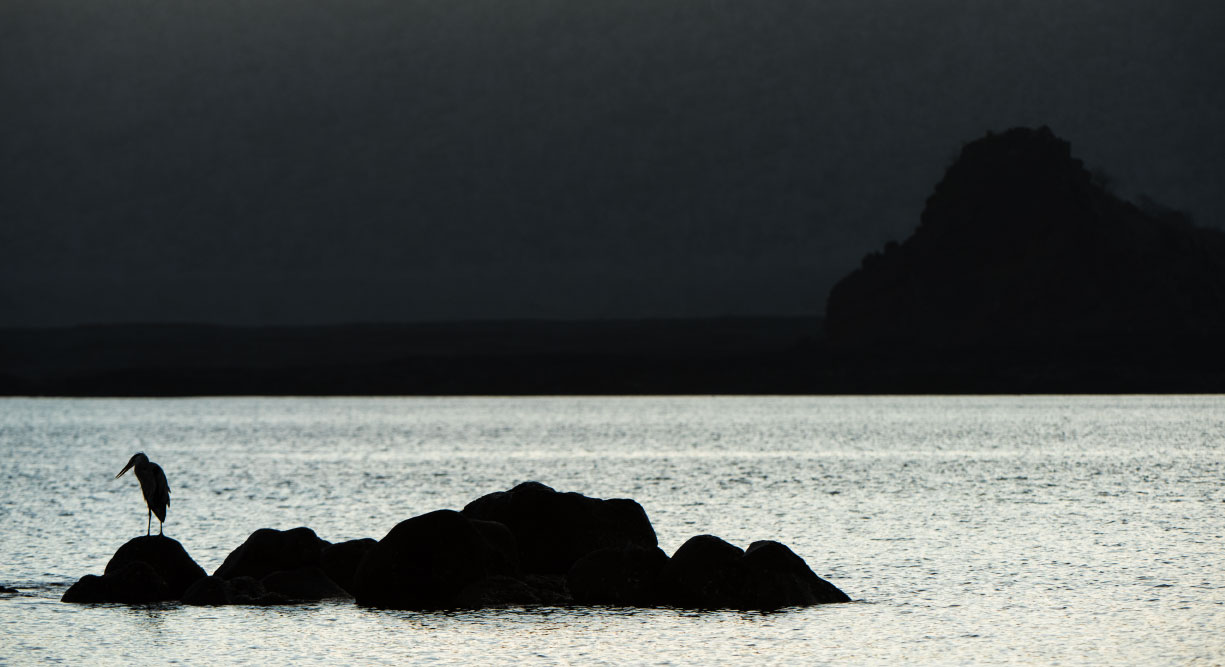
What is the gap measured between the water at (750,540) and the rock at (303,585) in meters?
0.75

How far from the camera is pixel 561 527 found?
28859 mm

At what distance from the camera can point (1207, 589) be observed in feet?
94.0

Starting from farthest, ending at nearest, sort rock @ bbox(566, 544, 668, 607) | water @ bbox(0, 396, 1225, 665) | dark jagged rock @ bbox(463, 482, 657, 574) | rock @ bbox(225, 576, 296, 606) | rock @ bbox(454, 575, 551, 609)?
dark jagged rock @ bbox(463, 482, 657, 574) < rock @ bbox(225, 576, 296, 606) < rock @ bbox(566, 544, 668, 607) < rock @ bbox(454, 575, 551, 609) < water @ bbox(0, 396, 1225, 665)

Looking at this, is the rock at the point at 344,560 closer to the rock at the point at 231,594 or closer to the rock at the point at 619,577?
the rock at the point at 231,594

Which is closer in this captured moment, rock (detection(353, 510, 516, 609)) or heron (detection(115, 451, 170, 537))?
rock (detection(353, 510, 516, 609))

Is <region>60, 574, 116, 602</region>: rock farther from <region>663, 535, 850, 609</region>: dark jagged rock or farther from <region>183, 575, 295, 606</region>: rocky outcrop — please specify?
<region>663, 535, 850, 609</region>: dark jagged rock

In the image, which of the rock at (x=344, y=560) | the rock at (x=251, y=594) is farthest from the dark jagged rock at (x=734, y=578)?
the rock at (x=251, y=594)

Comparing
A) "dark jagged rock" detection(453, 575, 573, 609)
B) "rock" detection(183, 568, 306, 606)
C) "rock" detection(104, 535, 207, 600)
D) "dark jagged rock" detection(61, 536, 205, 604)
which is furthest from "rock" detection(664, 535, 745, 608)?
"dark jagged rock" detection(61, 536, 205, 604)

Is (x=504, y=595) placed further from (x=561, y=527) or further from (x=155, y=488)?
(x=155, y=488)

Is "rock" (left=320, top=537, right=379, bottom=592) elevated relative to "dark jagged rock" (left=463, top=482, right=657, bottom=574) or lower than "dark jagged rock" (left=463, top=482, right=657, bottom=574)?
lower

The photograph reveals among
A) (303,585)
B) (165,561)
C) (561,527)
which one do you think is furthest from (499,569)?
(165,561)

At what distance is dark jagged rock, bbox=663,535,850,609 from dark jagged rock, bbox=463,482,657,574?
2383 millimetres

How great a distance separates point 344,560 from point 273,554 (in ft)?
5.04

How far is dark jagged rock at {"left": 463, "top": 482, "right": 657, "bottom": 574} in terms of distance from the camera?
2880 centimetres
